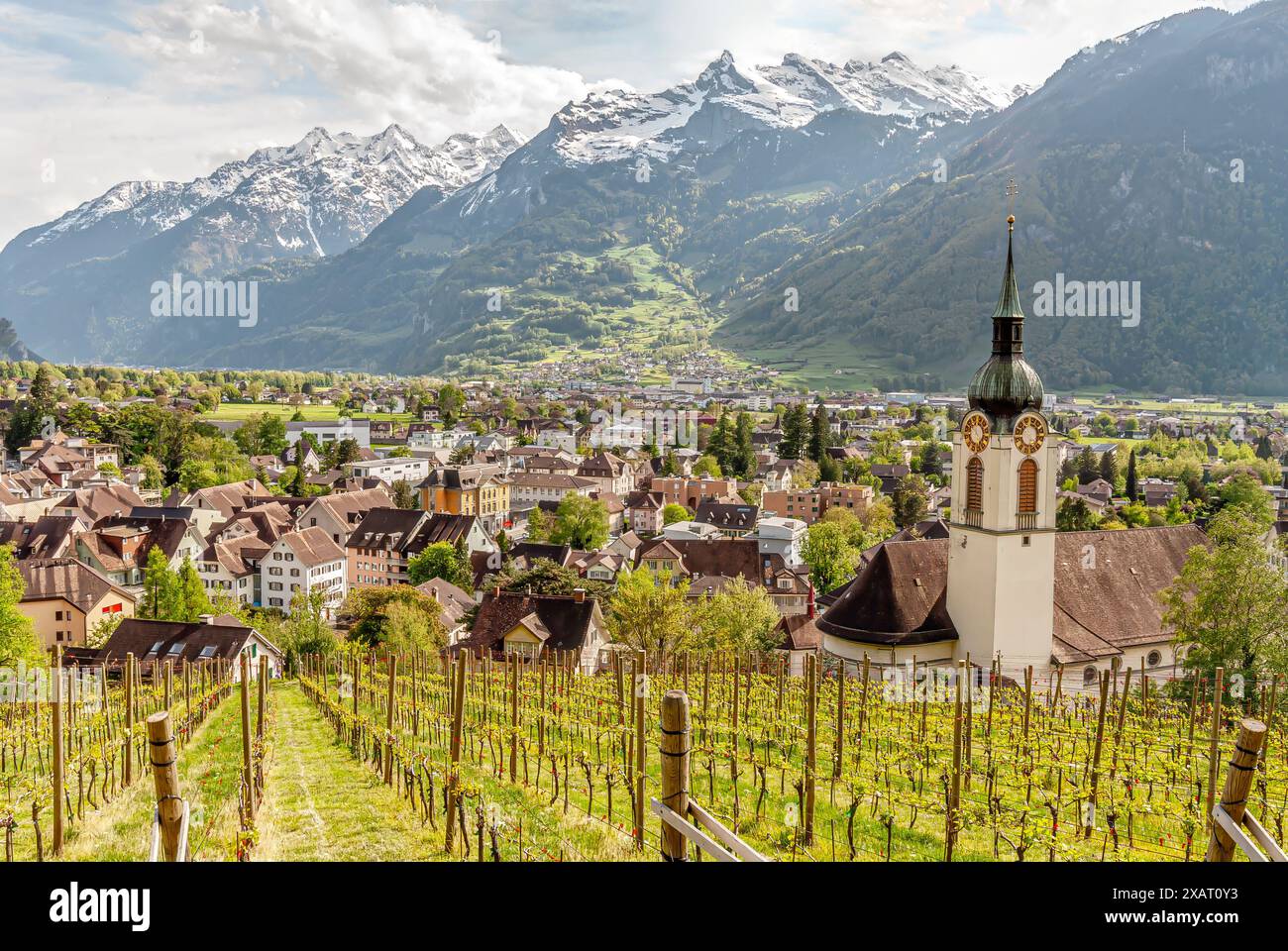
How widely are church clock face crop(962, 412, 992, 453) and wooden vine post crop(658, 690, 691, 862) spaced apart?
27.9 m

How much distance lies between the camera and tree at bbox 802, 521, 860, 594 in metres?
75.2

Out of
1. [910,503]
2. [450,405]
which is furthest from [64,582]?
[450,405]

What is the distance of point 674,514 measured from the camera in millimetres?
104875

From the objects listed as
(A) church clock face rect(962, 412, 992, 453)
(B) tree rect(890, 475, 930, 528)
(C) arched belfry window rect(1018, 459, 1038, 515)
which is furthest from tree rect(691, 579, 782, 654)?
(B) tree rect(890, 475, 930, 528)

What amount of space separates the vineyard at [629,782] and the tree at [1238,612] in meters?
2.06

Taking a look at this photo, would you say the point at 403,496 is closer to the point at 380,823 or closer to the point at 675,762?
the point at 380,823

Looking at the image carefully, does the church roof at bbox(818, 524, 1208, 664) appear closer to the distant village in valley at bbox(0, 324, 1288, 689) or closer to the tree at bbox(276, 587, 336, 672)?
the distant village in valley at bbox(0, 324, 1288, 689)

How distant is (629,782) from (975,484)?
22.9 m

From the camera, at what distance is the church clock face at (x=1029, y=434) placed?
3225 cm

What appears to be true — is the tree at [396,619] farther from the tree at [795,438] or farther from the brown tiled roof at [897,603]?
the tree at [795,438]

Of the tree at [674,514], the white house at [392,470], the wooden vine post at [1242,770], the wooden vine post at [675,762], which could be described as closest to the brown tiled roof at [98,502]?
the white house at [392,470]
